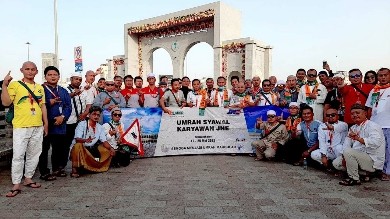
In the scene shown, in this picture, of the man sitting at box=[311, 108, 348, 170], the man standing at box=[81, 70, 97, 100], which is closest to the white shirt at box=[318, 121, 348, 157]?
the man sitting at box=[311, 108, 348, 170]

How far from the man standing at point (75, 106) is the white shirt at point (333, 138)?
4.40 m

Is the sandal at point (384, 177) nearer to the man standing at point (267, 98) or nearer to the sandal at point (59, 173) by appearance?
the man standing at point (267, 98)

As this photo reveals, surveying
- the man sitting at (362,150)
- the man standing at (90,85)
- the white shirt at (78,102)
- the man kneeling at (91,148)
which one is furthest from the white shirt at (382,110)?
the man standing at (90,85)

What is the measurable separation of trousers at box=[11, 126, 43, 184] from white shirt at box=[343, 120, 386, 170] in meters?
4.91

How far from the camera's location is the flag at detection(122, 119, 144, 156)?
651 cm

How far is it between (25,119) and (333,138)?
494 centimetres

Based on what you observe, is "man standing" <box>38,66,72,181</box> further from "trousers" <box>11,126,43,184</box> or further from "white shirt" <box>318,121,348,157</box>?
"white shirt" <box>318,121,348,157</box>

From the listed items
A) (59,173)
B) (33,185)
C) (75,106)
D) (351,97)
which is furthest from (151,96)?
(351,97)

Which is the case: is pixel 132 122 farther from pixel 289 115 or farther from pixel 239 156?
pixel 289 115

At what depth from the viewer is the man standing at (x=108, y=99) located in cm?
657

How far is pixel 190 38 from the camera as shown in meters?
18.0

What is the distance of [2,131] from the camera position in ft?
20.9

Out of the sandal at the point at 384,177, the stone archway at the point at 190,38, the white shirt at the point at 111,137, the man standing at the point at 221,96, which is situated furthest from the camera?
the stone archway at the point at 190,38

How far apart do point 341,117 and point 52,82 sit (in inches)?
214
